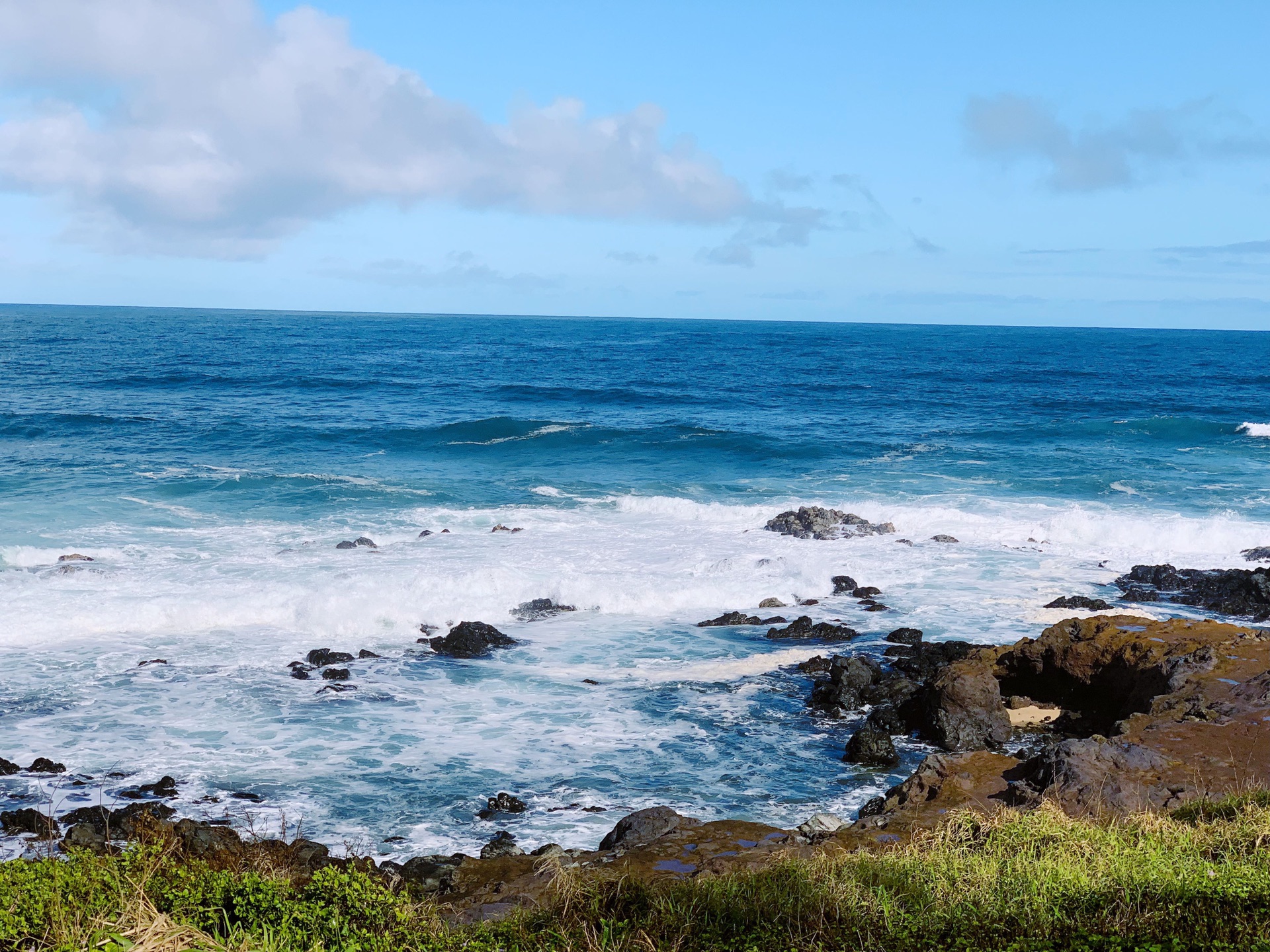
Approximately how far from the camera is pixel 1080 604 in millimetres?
18750

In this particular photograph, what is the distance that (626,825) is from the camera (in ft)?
31.8

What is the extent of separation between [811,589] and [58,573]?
621 inches

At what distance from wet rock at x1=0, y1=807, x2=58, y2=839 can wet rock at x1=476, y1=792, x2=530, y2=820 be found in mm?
4506

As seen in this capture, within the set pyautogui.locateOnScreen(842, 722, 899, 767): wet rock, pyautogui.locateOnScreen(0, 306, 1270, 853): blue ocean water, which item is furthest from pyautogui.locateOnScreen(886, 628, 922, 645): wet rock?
pyautogui.locateOnScreen(842, 722, 899, 767): wet rock

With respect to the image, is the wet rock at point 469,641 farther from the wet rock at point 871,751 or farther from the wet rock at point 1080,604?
the wet rock at point 1080,604

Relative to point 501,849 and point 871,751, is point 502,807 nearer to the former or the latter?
point 501,849

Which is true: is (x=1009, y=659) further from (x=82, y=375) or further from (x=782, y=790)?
(x=82, y=375)

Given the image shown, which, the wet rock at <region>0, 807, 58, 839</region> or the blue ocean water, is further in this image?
the blue ocean water

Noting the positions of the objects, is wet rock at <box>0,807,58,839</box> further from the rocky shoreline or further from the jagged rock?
the jagged rock

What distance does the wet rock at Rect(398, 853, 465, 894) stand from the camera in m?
8.95

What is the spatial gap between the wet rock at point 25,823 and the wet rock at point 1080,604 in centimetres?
1682

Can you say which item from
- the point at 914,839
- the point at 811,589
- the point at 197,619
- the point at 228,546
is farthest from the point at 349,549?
the point at 914,839

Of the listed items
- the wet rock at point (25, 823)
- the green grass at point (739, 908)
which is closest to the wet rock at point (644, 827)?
the green grass at point (739, 908)

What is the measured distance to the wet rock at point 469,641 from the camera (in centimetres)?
1684
